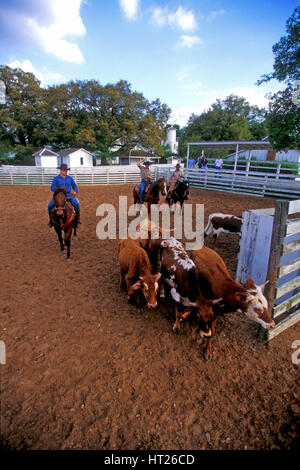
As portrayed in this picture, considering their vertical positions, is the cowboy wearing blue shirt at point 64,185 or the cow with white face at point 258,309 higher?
the cowboy wearing blue shirt at point 64,185

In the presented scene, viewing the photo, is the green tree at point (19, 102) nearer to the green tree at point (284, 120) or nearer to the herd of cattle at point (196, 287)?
the green tree at point (284, 120)

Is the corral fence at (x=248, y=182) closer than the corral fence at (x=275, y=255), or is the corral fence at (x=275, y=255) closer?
the corral fence at (x=275, y=255)

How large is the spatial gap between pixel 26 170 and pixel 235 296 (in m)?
24.7

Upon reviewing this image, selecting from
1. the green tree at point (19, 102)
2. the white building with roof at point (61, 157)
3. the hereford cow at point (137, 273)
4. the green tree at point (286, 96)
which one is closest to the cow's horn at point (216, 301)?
the hereford cow at point (137, 273)

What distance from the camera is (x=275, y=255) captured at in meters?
3.46

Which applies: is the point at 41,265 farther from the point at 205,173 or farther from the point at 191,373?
the point at 205,173

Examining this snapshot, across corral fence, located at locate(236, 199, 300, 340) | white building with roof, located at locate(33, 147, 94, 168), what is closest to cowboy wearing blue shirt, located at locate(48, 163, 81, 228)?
corral fence, located at locate(236, 199, 300, 340)

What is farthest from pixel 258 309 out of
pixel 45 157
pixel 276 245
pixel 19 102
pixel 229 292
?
pixel 19 102

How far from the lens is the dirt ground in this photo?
260cm

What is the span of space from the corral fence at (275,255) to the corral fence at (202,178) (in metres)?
12.2

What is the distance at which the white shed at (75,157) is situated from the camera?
3859cm

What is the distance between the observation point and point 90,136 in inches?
1443

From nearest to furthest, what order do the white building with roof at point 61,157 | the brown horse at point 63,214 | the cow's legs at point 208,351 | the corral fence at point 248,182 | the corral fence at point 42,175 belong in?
the cow's legs at point 208,351 < the brown horse at point 63,214 < the corral fence at point 248,182 < the corral fence at point 42,175 < the white building with roof at point 61,157
